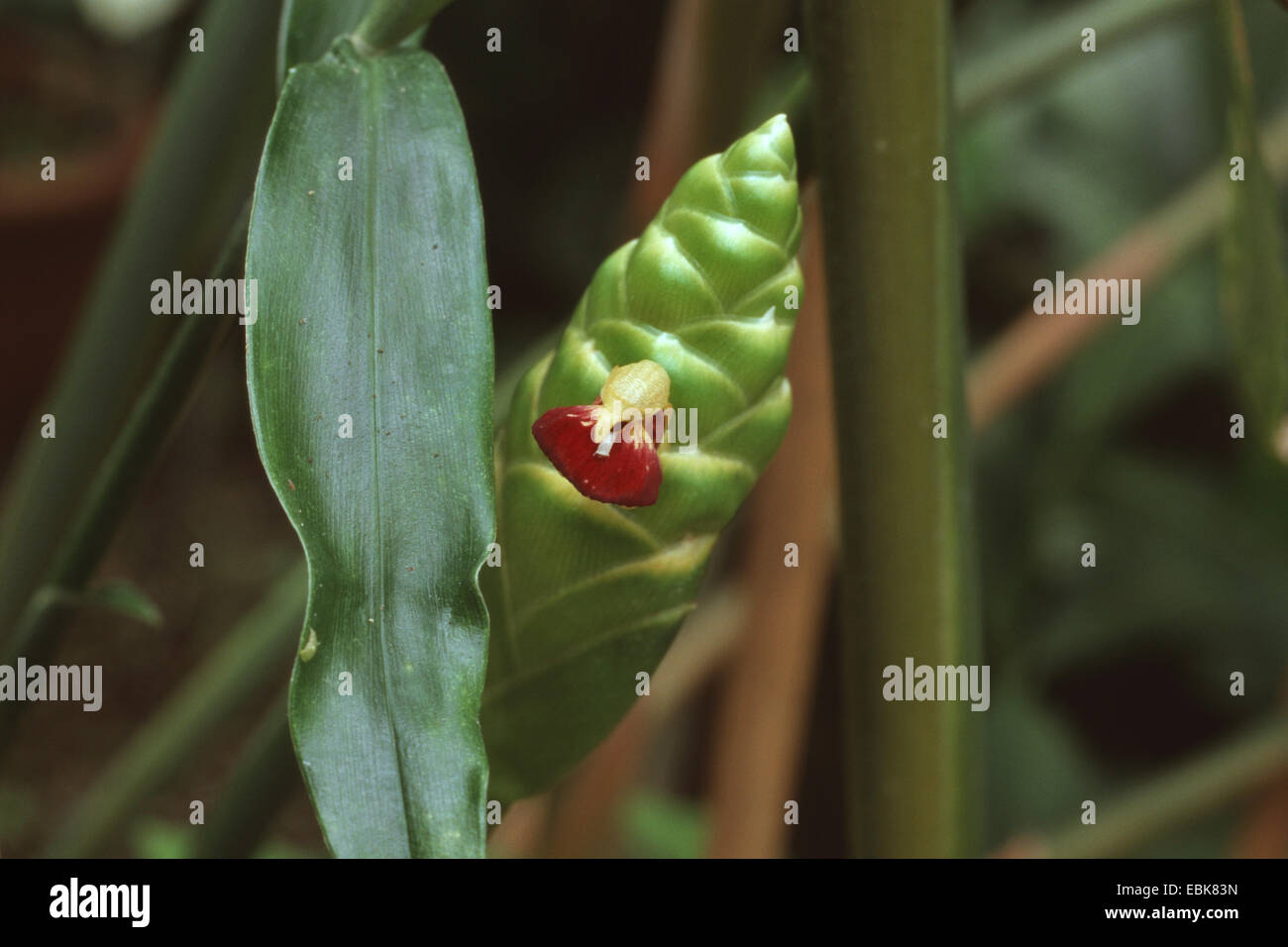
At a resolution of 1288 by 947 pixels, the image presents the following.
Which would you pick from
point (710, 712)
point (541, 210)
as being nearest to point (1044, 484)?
point (710, 712)

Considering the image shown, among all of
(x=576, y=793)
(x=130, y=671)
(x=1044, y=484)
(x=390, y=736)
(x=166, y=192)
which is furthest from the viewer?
(x=130, y=671)

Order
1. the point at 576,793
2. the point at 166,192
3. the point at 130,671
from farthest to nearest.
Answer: the point at 130,671, the point at 576,793, the point at 166,192

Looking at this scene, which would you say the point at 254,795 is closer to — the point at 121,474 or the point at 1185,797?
the point at 121,474

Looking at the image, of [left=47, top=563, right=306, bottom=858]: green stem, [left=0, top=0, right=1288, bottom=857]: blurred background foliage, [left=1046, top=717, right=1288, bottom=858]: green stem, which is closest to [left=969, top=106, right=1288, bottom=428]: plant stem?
[left=0, top=0, right=1288, bottom=857]: blurred background foliage

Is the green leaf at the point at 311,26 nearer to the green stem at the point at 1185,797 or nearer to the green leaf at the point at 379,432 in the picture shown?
the green leaf at the point at 379,432

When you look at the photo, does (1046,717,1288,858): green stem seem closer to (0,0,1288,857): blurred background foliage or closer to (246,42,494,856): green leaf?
(0,0,1288,857): blurred background foliage

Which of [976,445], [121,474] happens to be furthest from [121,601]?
[976,445]
